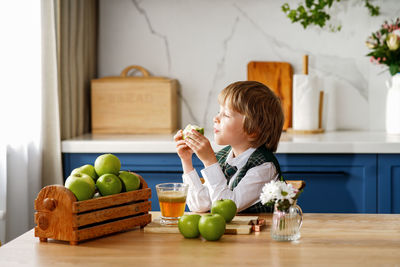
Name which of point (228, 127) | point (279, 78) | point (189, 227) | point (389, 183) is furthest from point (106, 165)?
point (279, 78)

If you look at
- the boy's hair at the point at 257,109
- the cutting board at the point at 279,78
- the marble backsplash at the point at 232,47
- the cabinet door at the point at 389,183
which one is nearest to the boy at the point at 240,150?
the boy's hair at the point at 257,109

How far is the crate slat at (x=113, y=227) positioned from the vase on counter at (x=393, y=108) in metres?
1.84

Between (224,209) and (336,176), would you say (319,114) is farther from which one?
(224,209)

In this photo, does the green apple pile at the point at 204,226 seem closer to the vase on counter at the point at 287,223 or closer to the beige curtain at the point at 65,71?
the vase on counter at the point at 287,223

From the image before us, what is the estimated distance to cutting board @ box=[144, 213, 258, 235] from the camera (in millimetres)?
1324

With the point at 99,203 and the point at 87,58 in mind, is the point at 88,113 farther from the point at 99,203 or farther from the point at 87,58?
the point at 99,203

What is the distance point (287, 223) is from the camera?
4.11ft

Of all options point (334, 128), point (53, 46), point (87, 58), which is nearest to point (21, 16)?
point (53, 46)

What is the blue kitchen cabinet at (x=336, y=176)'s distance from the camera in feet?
8.11

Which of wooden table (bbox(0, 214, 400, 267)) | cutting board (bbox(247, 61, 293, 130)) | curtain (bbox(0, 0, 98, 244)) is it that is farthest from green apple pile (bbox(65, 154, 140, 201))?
cutting board (bbox(247, 61, 293, 130))

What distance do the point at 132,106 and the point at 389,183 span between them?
140 centimetres

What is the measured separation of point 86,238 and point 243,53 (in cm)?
207

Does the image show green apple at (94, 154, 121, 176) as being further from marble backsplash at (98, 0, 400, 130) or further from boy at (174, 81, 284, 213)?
marble backsplash at (98, 0, 400, 130)

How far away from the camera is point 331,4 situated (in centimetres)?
297
